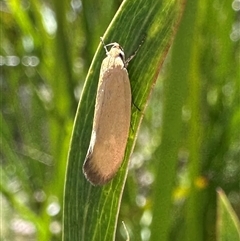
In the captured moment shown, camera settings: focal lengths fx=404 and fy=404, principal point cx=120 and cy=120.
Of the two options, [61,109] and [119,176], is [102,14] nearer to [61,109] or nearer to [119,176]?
[61,109]

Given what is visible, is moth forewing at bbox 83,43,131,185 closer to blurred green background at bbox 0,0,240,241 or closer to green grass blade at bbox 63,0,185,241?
green grass blade at bbox 63,0,185,241

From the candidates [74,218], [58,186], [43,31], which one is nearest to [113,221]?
[74,218]

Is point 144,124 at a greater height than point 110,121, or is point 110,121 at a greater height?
point 110,121

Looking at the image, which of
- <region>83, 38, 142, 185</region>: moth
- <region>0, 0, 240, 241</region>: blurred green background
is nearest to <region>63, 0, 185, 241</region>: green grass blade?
<region>83, 38, 142, 185</region>: moth

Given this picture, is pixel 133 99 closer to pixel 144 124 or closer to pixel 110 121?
pixel 110 121

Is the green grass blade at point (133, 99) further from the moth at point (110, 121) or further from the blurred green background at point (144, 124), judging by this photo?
the blurred green background at point (144, 124)

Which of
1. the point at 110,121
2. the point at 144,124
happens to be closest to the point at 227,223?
the point at 110,121
